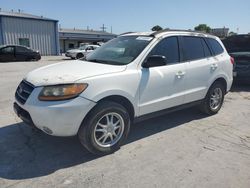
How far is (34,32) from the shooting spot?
28859 mm

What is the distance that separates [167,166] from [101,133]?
1.03m

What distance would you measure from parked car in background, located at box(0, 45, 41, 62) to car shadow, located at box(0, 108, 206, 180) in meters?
16.8

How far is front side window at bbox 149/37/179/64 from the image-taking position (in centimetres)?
420

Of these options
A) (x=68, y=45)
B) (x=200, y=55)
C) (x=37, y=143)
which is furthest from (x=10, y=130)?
(x=68, y=45)

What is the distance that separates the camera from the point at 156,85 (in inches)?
159

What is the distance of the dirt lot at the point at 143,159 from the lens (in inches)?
119

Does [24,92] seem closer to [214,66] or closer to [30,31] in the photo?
[214,66]

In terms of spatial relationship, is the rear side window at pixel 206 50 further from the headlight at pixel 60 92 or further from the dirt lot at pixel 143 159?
the headlight at pixel 60 92

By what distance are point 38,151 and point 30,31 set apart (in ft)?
91.0

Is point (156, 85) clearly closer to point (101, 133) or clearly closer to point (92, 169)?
point (101, 133)

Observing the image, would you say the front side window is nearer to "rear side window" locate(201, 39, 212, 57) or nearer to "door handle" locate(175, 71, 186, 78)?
"door handle" locate(175, 71, 186, 78)

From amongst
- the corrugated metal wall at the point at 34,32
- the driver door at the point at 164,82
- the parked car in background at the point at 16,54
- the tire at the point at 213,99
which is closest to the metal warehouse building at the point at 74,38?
the corrugated metal wall at the point at 34,32

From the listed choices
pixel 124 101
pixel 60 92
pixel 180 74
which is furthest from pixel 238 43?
pixel 60 92

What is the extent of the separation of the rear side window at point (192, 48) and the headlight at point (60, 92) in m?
2.30
